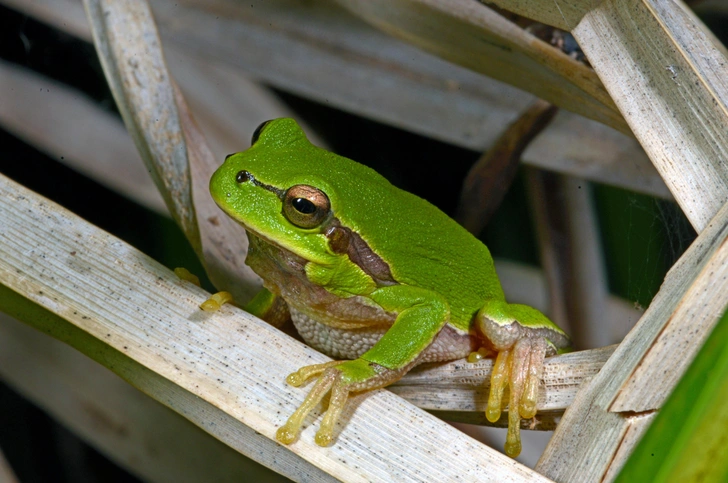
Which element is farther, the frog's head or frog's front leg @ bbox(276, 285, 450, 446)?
the frog's head

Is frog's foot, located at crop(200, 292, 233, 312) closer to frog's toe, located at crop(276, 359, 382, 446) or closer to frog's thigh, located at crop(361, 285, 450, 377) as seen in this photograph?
frog's toe, located at crop(276, 359, 382, 446)

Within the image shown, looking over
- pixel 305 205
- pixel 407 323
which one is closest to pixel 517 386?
pixel 407 323

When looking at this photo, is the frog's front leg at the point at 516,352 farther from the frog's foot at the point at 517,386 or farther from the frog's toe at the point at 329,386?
the frog's toe at the point at 329,386

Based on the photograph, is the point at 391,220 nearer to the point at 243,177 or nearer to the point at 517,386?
the point at 243,177

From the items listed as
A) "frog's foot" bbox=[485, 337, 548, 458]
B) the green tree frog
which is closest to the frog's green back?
the green tree frog

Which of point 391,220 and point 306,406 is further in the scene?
point 391,220

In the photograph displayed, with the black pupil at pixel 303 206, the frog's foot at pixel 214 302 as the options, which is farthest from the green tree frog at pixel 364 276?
the frog's foot at pixel 214 302

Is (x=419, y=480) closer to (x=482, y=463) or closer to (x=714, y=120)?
(x=482, y=463)
